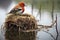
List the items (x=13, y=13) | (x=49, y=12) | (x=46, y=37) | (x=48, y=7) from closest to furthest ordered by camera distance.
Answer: (x=13, y=13) → (x=46, y=37) → (x=49, y=12) → (x=48, y=7)

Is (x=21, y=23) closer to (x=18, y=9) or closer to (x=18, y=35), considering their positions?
(x=18, y=35)

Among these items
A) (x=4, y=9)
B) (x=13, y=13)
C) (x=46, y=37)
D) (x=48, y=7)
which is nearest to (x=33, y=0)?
(x=48, y=7)

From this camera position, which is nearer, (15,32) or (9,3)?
(15,32)

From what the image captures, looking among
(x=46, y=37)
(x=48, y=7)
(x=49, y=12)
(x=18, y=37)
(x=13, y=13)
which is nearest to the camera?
(x=18, y=37)

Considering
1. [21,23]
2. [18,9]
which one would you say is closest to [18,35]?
[21,23]

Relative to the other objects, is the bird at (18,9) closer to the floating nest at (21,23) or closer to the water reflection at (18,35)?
the floating nest at (21,23)

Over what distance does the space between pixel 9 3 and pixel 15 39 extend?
1.61 m

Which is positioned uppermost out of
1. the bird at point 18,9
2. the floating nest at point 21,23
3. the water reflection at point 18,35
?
the bird at point 18,9

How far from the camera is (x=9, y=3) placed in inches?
125

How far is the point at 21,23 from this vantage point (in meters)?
1.63

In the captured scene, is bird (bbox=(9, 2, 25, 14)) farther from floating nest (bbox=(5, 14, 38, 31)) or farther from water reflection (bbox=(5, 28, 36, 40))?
water reflection (bbox=(5, 28, 36, 40))

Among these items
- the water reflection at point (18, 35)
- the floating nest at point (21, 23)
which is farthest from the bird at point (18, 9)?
the water reflection at point (18, 35)

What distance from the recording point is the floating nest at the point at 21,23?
5.34 ft

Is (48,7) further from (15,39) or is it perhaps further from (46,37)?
(15,39)
